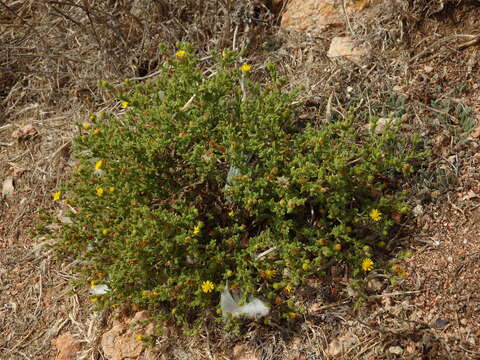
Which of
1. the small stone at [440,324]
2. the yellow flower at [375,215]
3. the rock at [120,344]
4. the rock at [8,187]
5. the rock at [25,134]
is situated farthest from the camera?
the rock at [25,134]

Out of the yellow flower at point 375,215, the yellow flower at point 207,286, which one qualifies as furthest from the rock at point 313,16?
the yellow flower at point 207,286

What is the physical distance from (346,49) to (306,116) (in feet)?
2.38

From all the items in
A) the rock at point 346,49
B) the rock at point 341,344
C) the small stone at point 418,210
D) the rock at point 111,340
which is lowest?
the rock at point 111,340

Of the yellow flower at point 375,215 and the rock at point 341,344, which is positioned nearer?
the rock at point 341,344

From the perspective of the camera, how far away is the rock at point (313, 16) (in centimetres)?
408

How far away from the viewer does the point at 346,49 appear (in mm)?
3836

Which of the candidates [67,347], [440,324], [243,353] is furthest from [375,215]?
[67,347]

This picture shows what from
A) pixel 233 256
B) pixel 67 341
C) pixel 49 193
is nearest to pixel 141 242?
pixel 233 256

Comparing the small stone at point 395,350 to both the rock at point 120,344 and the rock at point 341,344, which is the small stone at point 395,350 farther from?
the rock at point 120,344

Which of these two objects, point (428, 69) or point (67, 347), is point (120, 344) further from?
point (428, 69)

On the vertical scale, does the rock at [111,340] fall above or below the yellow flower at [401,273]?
below

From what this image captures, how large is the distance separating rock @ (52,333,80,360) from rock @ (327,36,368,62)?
302 cm

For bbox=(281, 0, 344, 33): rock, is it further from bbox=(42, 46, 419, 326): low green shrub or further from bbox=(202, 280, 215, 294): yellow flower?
bbox=(202, 280, 215, 294): yellow flower

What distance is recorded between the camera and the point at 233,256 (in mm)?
3010
